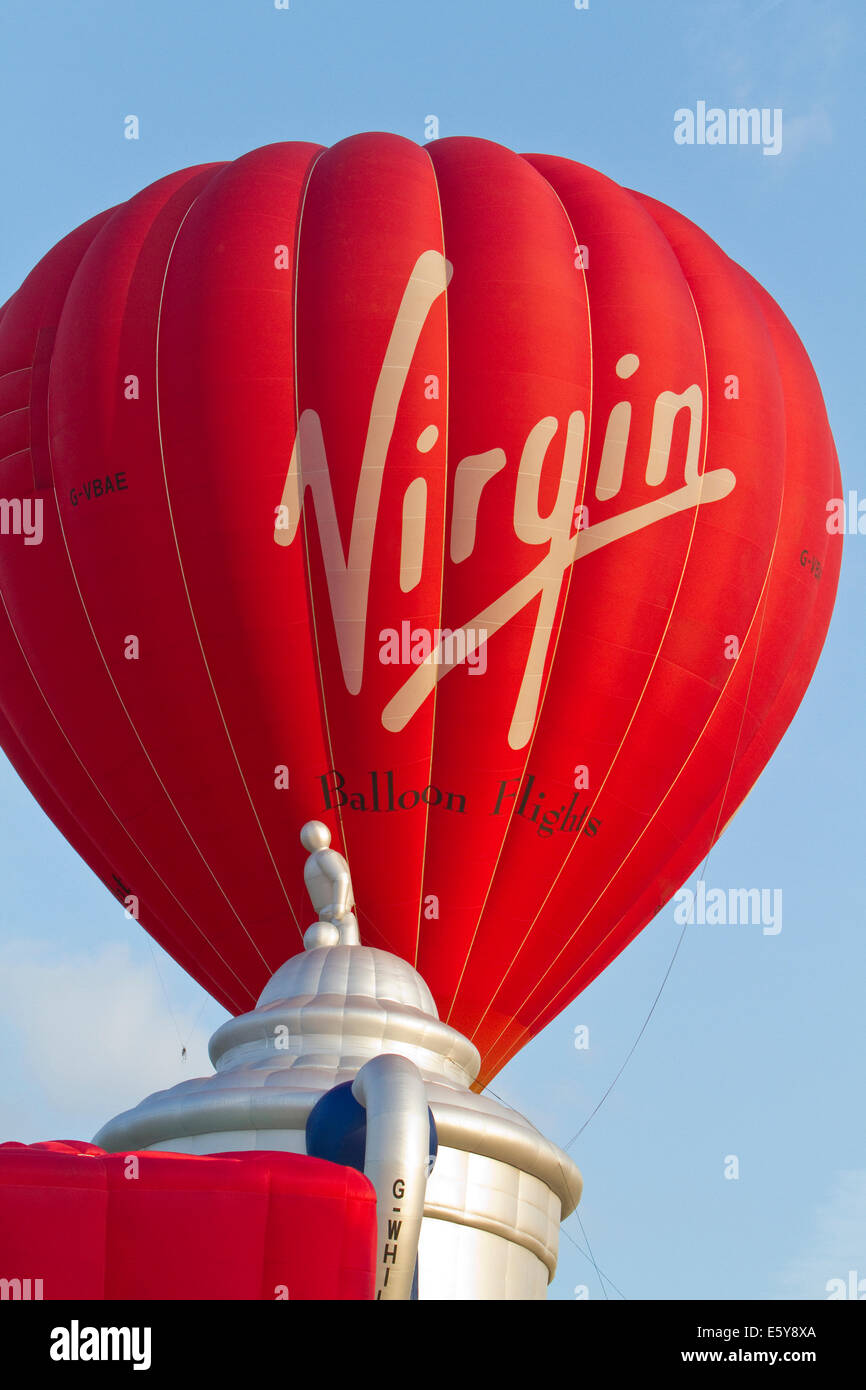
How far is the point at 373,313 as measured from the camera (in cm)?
1339

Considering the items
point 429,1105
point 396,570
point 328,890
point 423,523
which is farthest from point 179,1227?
point 423,523

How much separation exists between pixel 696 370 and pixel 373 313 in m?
2.53

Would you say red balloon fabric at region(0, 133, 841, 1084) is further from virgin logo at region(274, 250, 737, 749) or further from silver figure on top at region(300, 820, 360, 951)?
silver figure on top at region(300, 820, 360, 951)

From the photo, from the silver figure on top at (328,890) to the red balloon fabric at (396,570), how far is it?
54 cm

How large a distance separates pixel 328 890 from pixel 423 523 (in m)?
2.64

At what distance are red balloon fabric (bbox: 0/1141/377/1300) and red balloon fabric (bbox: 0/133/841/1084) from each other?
5.91 meters

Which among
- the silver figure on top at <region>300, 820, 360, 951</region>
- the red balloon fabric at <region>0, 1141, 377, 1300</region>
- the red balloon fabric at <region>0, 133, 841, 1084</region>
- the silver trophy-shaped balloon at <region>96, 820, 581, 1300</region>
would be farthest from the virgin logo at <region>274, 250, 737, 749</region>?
the red balloon fabric at <region>0, 1141, 377, 1300</region>

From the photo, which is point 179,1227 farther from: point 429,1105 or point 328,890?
point 328,890

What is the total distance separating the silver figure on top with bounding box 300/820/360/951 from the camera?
12.2 metres

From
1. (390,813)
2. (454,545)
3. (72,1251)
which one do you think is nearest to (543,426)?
(454,545)

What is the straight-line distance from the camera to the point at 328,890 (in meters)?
12.4

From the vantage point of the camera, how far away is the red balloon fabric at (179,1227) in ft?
22.6
